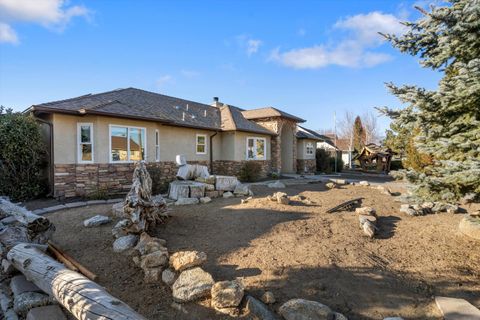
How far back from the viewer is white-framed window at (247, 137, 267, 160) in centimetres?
1612

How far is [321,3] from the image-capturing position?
30.3ft

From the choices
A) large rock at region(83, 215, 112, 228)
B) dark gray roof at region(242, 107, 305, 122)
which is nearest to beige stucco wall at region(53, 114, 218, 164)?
large rock at region(83, 215, 112, 228)

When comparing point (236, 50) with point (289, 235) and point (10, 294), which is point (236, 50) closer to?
point (289, 235)

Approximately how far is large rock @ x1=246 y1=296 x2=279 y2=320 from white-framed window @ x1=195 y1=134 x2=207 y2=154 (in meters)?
11.9

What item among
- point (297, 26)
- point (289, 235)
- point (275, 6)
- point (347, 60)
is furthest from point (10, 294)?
point (347, 60)

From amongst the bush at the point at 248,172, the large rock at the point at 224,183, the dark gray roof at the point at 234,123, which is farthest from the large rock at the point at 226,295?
the dark gray roof at the point at 234,123

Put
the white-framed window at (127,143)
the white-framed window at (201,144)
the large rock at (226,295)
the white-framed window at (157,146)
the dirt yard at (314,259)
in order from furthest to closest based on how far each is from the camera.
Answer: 1. the white-framed window at (201,144)
2. the white-framed window at (157,146)
3. the white-framed window at (127,143)
4. the dirt yard at (314,259)
5. the large rock at (226,295)

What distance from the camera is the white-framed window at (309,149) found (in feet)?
68.1

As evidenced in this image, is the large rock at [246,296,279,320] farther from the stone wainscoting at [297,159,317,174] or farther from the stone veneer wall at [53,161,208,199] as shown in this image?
the stone wainscoting at [297,159,317,174]

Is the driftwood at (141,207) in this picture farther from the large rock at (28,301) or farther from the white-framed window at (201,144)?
the white-framed window at (201,144)

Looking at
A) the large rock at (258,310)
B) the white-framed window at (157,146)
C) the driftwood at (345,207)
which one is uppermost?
the white-framed window at (157,146)

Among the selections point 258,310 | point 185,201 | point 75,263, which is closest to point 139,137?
point 185,201

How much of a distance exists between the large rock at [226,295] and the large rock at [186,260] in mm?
746

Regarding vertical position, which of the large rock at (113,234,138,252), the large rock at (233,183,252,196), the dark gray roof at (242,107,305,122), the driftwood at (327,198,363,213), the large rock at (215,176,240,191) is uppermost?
the dark gray roof at (242,107,305,122)
